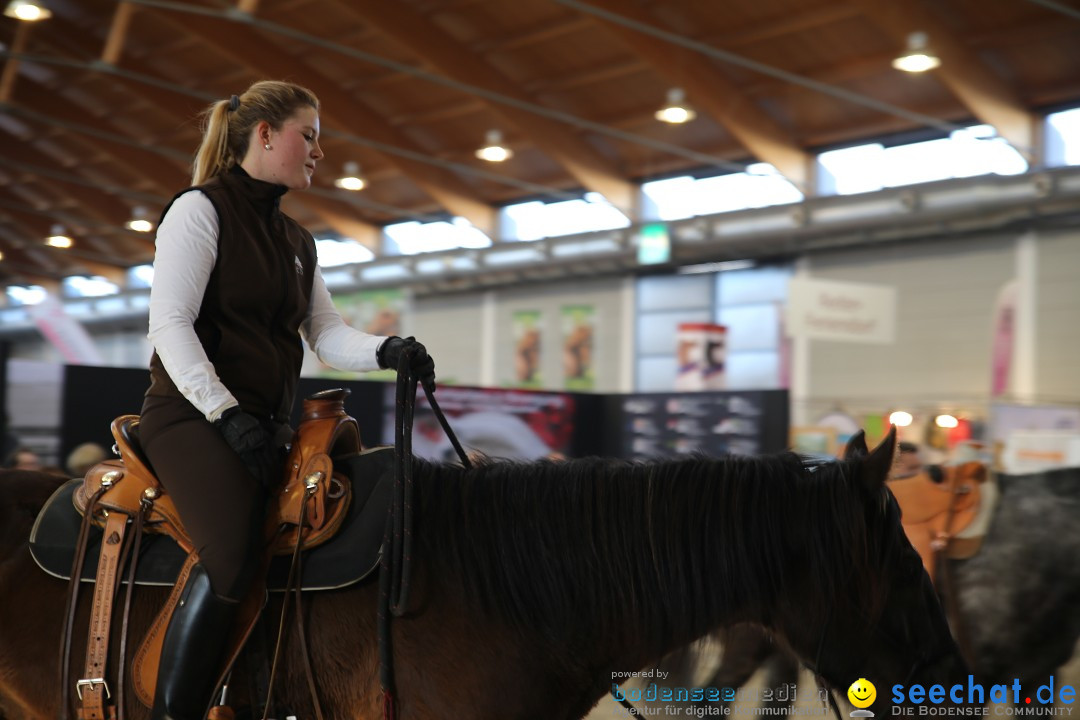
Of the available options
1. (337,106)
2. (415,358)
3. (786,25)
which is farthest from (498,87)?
(415,358)

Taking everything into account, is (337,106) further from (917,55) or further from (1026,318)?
(1026,318)

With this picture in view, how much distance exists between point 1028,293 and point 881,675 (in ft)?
37.8

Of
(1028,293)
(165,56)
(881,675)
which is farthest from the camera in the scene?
(165,56)

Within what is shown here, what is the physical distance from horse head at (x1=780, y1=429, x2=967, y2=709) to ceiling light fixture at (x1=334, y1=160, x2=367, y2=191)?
1612 centimetres

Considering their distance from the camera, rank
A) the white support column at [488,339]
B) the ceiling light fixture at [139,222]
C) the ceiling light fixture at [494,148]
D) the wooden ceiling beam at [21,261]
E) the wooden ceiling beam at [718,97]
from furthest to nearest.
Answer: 1. the wooden ceiling beam at [21,261]
2. the ceiling light fixture at [139,222]
3. the white support column at [488,339]
4. the ceiling light fixture at [494,148]
5. the wooden ceiling beam at [718,97]

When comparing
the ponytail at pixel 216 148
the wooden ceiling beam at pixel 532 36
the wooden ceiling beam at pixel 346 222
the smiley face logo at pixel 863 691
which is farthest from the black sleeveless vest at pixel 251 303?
the wooden ceiling beam at pixel 346 222

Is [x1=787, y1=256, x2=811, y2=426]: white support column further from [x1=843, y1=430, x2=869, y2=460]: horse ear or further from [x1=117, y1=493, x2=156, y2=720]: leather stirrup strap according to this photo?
[x1=117, y1=493, x2=156, y2=720]: leather stirrup strap

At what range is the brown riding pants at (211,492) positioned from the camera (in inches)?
71.0

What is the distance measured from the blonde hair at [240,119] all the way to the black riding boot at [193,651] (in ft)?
2.60

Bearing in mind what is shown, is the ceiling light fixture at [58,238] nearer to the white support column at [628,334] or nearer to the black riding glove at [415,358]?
the white support column at [628,334]

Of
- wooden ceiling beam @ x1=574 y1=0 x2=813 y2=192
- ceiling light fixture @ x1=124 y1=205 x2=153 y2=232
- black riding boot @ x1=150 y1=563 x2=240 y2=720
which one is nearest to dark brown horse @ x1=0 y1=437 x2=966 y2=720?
black riding boot @ x1=150 y1=563 x2=240 y2=720

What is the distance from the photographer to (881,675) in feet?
5.96

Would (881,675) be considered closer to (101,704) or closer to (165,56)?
(101,704)

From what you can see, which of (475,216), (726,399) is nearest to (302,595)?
(726,399)
